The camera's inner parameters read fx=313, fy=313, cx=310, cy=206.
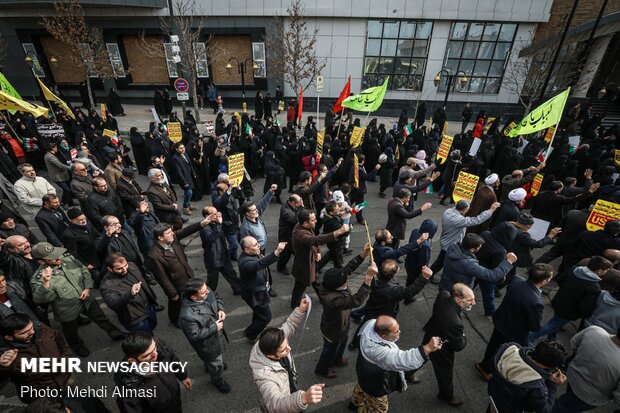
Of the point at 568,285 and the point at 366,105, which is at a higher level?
the point at 366,105

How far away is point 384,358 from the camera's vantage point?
9.71ft

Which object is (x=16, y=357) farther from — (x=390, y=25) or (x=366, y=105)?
(x=390, y=25)

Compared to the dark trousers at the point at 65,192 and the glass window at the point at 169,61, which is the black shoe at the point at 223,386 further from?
the glass window at the point at 169,61

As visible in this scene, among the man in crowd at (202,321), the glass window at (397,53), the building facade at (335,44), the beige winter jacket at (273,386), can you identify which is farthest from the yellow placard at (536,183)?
the glass window at (397,53)

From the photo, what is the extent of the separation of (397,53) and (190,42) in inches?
507

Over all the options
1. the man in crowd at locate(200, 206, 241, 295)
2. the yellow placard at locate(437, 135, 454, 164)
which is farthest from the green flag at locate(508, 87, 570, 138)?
the man in crowd at locate(200, 206, 241, 295)

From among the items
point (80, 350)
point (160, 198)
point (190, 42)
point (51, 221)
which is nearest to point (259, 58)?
point (190, 42)

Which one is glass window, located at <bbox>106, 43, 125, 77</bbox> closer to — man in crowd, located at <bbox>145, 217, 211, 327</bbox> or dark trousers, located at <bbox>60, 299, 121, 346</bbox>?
dark trousers, located at <bbox>60, 299, 121, 346</bbox>

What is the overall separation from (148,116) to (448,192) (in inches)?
726

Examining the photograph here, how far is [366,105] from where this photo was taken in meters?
9.52

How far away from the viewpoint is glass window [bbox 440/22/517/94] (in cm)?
1986

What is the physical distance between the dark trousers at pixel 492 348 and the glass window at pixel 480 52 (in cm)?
2063

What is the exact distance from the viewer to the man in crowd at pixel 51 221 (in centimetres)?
523

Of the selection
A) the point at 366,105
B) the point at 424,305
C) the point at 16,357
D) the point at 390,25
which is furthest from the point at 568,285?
the point at 390,25
